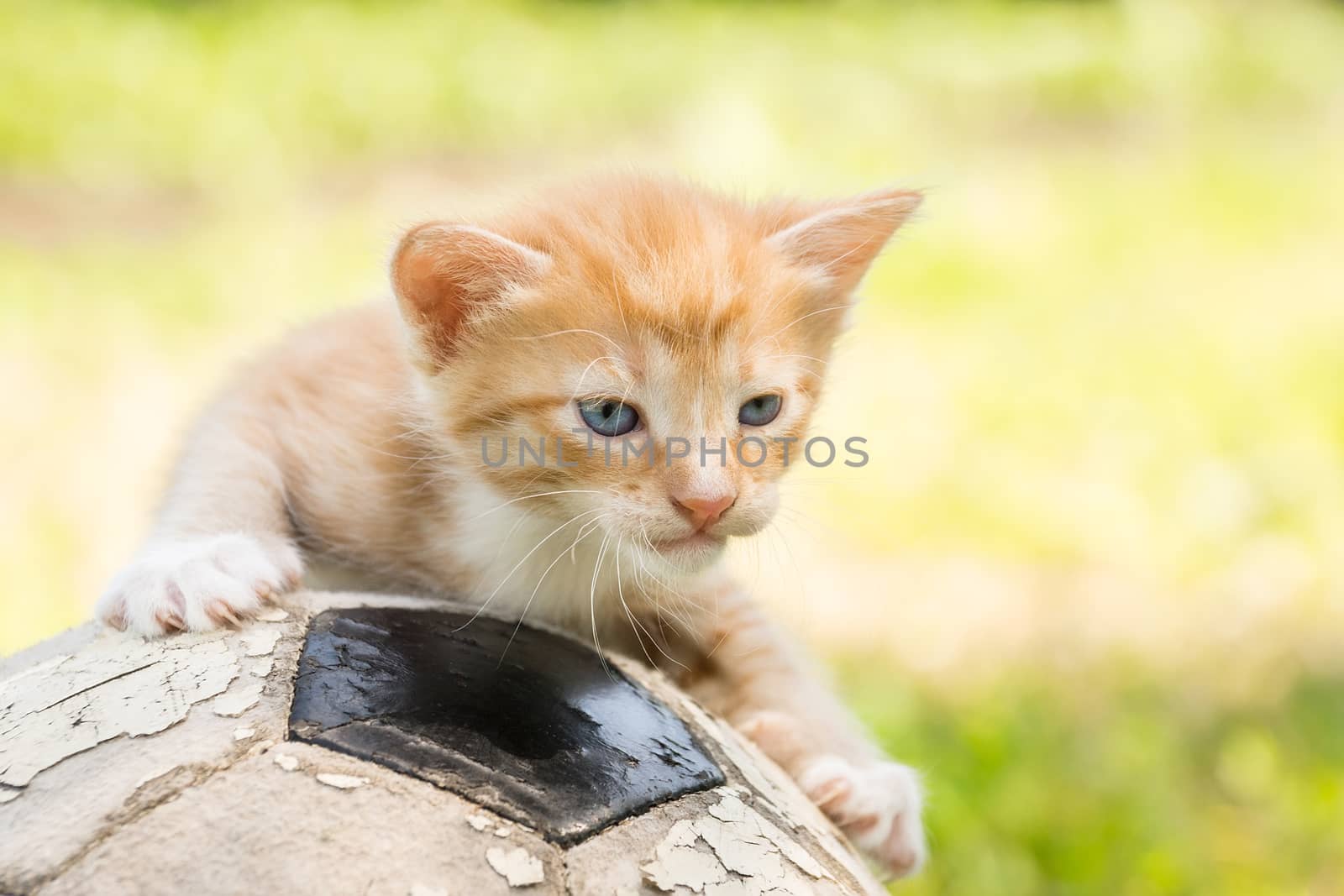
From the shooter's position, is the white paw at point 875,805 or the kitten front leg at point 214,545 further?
the white paw at point 875,805

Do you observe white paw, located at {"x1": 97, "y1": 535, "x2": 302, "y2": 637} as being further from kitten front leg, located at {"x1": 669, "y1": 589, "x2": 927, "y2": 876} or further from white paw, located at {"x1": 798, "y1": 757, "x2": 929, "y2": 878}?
white paw, located at {"x1": 798, "y1": 757, "x2": 929, "y2": 878}

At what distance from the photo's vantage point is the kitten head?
1529mm

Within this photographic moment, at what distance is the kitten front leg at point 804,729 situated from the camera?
1.72 meters

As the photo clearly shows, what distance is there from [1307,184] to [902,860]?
5.07m

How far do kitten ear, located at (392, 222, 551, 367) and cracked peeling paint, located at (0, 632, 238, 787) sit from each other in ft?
1.63

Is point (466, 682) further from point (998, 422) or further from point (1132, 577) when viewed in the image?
point (998, 422)

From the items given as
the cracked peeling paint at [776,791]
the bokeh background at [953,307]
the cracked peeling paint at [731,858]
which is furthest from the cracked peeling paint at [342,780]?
the bokeh background at [953,307]

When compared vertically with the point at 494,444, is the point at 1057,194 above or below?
above

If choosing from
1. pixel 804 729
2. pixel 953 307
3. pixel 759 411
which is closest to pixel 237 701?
pixel 759 411

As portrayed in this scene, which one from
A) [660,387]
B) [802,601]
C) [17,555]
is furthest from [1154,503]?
[17,555]

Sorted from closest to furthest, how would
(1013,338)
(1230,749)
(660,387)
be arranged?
1. (660,387)
2. (1230,749)
3. (1013,338)

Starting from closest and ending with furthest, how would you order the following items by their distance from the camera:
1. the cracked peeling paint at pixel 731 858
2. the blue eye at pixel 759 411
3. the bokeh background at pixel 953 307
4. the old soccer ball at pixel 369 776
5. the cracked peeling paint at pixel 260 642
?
1. the old soccer ball at pixel 369 776
2. the cracked peeling paint at pixel 731 858
3. the cracked peeling paint at pixel 260 642
4. the blue eye at pixel 759 411
5. the bokeh background at pixel 953 307

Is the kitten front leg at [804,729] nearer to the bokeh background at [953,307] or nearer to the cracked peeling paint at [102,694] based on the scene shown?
the bokeh background at [953,307]

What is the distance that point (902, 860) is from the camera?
5.90ft
